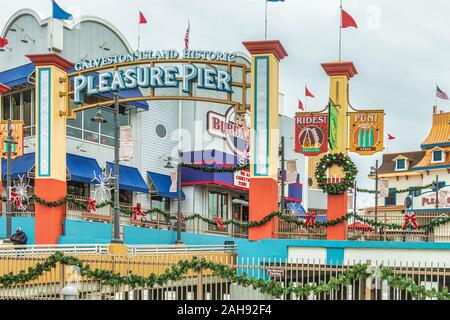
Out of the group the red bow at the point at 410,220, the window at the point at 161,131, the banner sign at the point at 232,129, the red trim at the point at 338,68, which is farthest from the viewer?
the banner sign at the point at 232,129

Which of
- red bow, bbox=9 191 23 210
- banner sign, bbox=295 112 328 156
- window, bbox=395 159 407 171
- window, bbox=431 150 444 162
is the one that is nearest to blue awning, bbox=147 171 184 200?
red bow, bbox=9 191 23 210

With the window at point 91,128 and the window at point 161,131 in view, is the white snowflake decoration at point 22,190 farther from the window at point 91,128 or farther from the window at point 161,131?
the window at point 161,131

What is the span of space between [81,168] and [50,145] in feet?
23.2

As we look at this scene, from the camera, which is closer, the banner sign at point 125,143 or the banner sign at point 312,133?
the banner sign at point 312,133

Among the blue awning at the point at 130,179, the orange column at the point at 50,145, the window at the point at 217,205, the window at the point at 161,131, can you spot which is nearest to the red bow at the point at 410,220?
the orange column at the point at 50,145

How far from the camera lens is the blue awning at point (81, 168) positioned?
35.4 meters

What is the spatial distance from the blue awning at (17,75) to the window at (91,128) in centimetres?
325

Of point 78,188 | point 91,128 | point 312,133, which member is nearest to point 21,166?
point 78,188

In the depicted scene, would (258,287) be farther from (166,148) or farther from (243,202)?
(243,202)

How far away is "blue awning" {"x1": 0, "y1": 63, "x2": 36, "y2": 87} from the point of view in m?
36.4

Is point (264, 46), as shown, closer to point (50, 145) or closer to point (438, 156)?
point (50, 145)

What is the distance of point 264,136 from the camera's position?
2583 cm

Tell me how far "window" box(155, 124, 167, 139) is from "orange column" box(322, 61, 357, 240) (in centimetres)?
1867

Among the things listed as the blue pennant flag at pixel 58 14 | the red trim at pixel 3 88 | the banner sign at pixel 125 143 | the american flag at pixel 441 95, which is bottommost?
the banner sign at pixel 125 143
